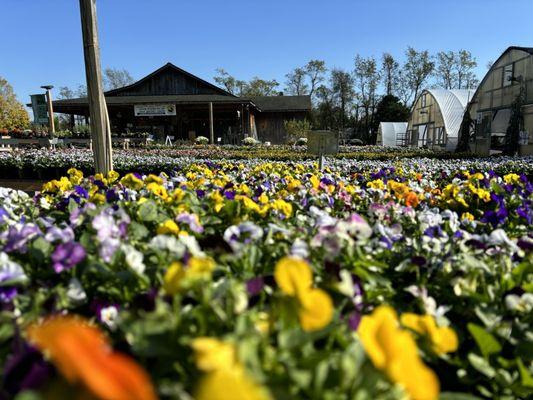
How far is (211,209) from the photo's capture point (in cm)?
210

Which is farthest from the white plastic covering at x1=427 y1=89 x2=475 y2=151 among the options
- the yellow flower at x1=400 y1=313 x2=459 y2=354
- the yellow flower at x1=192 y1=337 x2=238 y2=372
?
the yellow flower at x1=192 y1=337 x2=238 y2=372

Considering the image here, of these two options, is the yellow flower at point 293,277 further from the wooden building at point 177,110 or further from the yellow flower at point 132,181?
the wooden building at point 177,110

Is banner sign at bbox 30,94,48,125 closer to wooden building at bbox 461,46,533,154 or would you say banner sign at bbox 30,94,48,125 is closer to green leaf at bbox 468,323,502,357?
green leaf at bbox 468,323,502,357

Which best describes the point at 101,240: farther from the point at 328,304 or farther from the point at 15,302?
the point at 328,304

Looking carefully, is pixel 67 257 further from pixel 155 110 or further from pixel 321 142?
pixel 155 110

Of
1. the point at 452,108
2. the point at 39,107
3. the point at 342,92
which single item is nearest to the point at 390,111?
the point at 342,92

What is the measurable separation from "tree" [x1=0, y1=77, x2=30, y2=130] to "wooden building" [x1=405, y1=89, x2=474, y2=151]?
40081mm

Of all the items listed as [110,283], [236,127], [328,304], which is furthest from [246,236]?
[236,127]

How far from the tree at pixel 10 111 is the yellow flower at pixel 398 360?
5269 centimetres

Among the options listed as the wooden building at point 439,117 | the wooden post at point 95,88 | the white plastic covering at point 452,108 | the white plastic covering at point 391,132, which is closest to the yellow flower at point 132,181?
the wooden post at point 95,88

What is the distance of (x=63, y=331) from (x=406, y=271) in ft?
4.40

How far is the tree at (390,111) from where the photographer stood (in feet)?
153

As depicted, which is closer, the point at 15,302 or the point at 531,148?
the point at 15,302

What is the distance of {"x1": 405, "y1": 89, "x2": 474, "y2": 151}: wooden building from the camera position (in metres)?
28.9
